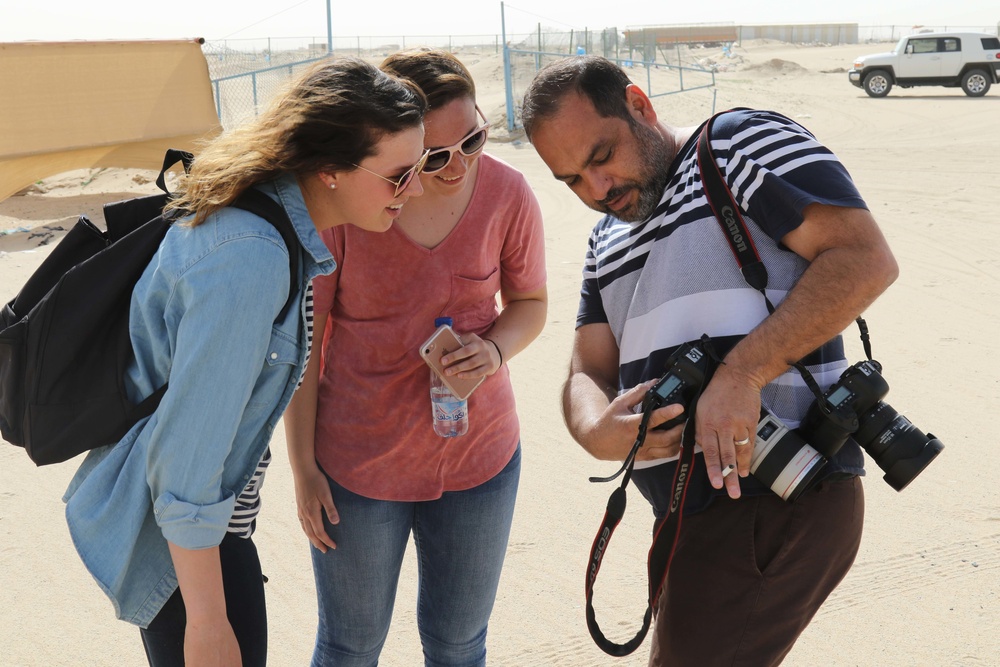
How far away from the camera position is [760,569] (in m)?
2.07

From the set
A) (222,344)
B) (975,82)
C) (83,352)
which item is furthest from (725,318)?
(975,82)

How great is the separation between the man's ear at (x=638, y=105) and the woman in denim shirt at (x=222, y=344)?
2.18 feet

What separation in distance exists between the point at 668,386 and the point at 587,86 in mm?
849

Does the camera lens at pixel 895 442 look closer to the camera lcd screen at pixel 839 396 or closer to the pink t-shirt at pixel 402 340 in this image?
the camera lcd screen at pixel 839 396

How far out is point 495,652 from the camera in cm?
340

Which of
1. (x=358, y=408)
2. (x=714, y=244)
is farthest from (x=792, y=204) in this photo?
(x=358, y=408)

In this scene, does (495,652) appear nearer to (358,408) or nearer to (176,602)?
(358,408)

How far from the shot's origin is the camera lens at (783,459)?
1.92m

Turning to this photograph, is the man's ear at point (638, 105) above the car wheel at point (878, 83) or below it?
below

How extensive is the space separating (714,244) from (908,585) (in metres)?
2.39

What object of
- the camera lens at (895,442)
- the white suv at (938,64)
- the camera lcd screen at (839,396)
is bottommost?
the camera lens at (895,442)

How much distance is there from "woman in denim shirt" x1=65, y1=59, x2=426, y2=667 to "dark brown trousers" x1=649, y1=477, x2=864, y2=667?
1061 millimetres

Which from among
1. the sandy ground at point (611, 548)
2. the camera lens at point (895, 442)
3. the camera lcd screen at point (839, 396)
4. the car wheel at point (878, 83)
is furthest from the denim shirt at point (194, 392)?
the car wheel at point (878, 83)

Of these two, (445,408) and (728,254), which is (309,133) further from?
(728,254)
